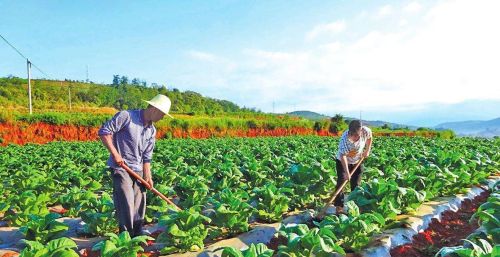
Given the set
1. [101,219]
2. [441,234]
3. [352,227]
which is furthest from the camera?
[441,234]

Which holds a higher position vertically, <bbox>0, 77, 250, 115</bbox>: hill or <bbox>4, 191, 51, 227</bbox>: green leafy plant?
<bbox>0, 77, 250, 115</bbox>: hill

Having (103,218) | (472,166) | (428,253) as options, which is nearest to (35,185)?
(103,218)

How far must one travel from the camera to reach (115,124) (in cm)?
536

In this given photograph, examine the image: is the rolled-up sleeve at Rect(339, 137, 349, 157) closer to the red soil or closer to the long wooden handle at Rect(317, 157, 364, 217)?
the long wooden handle at Rect(317, 157, 364, 217)

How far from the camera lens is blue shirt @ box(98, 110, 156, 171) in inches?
212

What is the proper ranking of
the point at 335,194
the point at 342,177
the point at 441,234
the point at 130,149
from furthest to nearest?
the point at 342,177
the point at 335,194
the point at 441,234
the point at 130,149

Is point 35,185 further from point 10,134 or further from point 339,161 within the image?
point 10,134

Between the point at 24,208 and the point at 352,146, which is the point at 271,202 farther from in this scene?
the point at 24,208

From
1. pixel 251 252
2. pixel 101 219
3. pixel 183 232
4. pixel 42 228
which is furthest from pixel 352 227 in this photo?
pixel 42 228

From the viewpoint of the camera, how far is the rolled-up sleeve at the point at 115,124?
523 cm

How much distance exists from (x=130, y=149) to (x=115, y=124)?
399 millimetres

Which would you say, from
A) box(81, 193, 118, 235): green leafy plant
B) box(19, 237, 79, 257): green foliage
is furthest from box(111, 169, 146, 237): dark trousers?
box(19, 237, 79, 257): green foliage

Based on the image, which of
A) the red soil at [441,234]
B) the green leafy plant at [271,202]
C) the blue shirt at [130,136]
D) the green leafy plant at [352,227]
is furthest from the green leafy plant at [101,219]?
the red soil at [441,234]

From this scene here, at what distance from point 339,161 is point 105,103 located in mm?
83440
